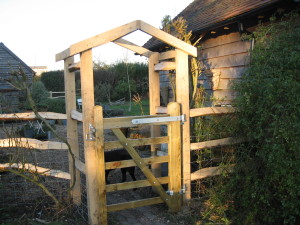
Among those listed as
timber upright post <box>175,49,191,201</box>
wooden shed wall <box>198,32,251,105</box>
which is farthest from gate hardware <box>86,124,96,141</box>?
wooden shed wall <box>198,32,251,105</box>

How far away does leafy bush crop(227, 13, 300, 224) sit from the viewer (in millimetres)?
3668

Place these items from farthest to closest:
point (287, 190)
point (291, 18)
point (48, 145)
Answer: point (291, 18), point (48, 145), point (287, 190)

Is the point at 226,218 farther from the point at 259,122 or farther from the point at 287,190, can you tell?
the point at 259,122

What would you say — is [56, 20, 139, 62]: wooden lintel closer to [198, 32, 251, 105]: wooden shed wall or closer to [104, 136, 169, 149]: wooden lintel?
[104, 136, 169, 149]: wooden lintel

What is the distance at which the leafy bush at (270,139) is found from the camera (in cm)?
367

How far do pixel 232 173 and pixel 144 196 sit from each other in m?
1.65

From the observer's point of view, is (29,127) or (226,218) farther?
(29,127)

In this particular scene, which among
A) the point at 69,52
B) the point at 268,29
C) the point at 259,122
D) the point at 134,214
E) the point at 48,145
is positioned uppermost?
the point at 268,29

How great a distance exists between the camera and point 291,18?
196 inches

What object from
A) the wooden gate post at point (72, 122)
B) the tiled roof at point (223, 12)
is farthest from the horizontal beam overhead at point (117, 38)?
the tiled roof at point (223, 12)

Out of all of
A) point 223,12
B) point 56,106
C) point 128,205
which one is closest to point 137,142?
point 128,205

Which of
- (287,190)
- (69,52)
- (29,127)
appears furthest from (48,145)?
(29,127)

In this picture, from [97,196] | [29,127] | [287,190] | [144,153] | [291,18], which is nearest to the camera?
[287,190]

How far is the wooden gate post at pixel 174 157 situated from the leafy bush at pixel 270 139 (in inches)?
30.7
